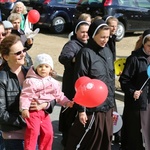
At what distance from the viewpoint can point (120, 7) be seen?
46.9 ft

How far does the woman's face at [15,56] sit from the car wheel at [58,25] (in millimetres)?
12157

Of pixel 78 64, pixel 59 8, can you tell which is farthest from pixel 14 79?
pixel 59 8

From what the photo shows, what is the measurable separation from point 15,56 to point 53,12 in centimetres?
1225

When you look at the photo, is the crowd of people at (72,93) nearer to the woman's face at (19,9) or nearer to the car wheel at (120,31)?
the woman's face at (19,9)

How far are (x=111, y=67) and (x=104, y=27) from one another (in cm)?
51

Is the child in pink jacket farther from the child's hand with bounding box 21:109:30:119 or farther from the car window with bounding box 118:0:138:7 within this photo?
the car window with bounding box 118:0:138:7

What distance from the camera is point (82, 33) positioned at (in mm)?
5000

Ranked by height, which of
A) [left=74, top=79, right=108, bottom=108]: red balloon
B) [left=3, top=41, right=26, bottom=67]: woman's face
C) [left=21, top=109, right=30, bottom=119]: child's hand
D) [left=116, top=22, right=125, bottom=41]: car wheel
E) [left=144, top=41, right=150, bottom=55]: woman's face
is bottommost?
[left=116, top=22, right=125, bottom=41]: car wheel

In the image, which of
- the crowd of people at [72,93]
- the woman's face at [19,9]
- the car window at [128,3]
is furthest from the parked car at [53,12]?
the crowd of people at [72,93]

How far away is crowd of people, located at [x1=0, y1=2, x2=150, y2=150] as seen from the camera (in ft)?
11.0

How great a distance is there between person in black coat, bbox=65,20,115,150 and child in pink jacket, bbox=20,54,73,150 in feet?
1.80

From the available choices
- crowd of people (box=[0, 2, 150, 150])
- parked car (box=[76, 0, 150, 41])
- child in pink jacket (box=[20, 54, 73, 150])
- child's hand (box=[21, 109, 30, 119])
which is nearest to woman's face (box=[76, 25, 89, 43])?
crowd of people (box=[0, 2, 150, 150])

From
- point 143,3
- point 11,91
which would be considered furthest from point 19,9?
point 143,3

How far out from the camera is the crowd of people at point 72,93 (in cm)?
337
